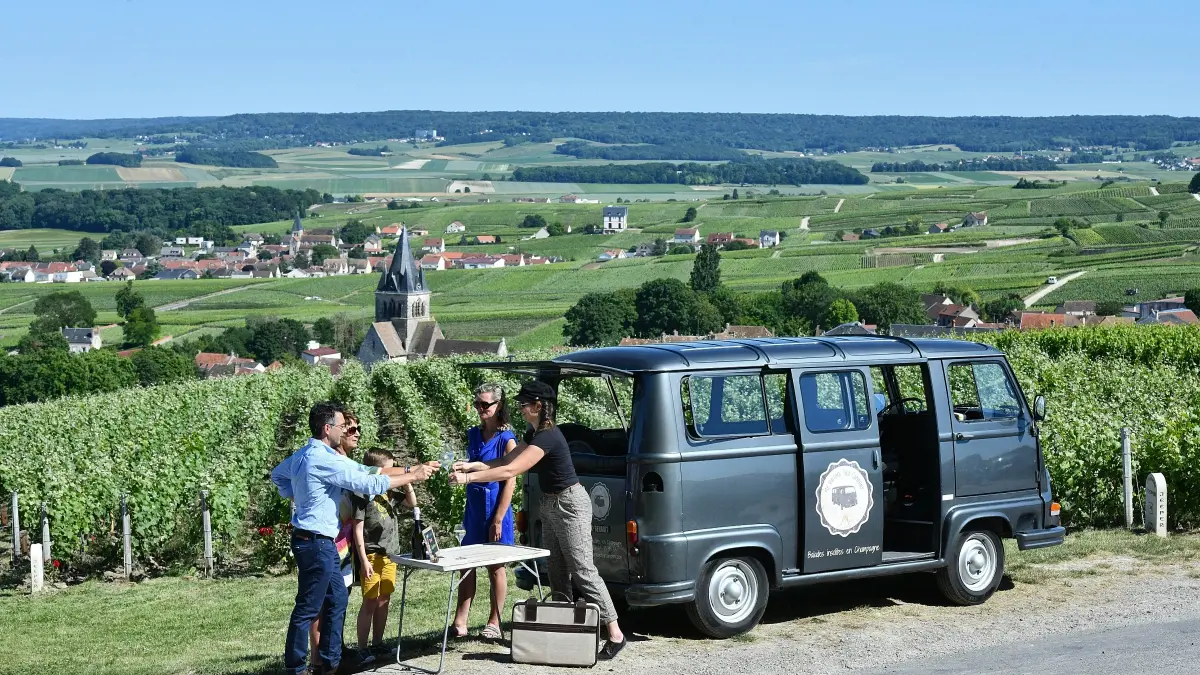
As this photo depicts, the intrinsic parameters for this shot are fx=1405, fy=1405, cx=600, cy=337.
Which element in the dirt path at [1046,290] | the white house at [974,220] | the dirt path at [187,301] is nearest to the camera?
the dirt path at [1046,290]

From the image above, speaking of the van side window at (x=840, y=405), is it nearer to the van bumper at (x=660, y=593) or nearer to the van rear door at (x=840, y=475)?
the van rear door at (x=840, y=475)

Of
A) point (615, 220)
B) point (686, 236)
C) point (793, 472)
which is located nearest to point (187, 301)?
point (686, 236)

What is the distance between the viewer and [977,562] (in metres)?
10.9

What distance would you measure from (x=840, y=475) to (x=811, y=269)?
11797 centimetres

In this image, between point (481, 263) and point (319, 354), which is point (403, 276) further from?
point (481, 263)

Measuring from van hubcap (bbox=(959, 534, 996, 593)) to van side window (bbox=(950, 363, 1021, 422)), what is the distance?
96cm

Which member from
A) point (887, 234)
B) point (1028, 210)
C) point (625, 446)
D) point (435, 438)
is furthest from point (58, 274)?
point (625, 446)

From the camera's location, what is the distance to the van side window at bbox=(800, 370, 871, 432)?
10.1 m

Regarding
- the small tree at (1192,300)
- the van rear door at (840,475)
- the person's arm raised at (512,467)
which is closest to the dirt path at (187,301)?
the small tree at (1192,300)

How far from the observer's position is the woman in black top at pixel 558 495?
29.5 feet

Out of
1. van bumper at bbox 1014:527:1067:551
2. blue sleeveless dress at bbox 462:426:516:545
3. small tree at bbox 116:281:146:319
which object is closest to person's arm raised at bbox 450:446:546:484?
blue sleeveless dress at bbox 462:426:516:545

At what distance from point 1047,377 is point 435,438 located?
11542 millimetres

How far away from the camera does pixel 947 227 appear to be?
15450cm

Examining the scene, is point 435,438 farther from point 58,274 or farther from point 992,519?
point 58,274
